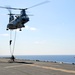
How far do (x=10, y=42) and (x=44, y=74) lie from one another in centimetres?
3509

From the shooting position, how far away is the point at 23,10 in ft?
208

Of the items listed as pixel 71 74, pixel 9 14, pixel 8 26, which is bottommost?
pixel 71 74

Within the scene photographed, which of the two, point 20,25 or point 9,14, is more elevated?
point 9,14

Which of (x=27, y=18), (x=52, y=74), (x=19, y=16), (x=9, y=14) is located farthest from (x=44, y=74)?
(x=9, y=14)

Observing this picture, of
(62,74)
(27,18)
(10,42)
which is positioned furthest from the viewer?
(10,42)

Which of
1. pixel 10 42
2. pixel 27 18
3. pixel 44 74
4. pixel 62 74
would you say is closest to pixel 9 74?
pixel 44 74

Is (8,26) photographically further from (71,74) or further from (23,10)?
(71,74)

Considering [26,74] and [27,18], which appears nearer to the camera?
[26,74]

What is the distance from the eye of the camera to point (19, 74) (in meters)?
31.3

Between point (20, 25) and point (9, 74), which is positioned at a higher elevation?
point (20, 25)

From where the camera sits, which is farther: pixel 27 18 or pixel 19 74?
pixel 27 18

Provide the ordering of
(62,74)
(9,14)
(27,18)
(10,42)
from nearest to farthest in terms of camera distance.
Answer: (62,74) < (27,18) < (10,42) < (9,14)

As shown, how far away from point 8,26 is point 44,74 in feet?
120

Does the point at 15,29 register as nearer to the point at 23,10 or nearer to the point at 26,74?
the point at 23,10
